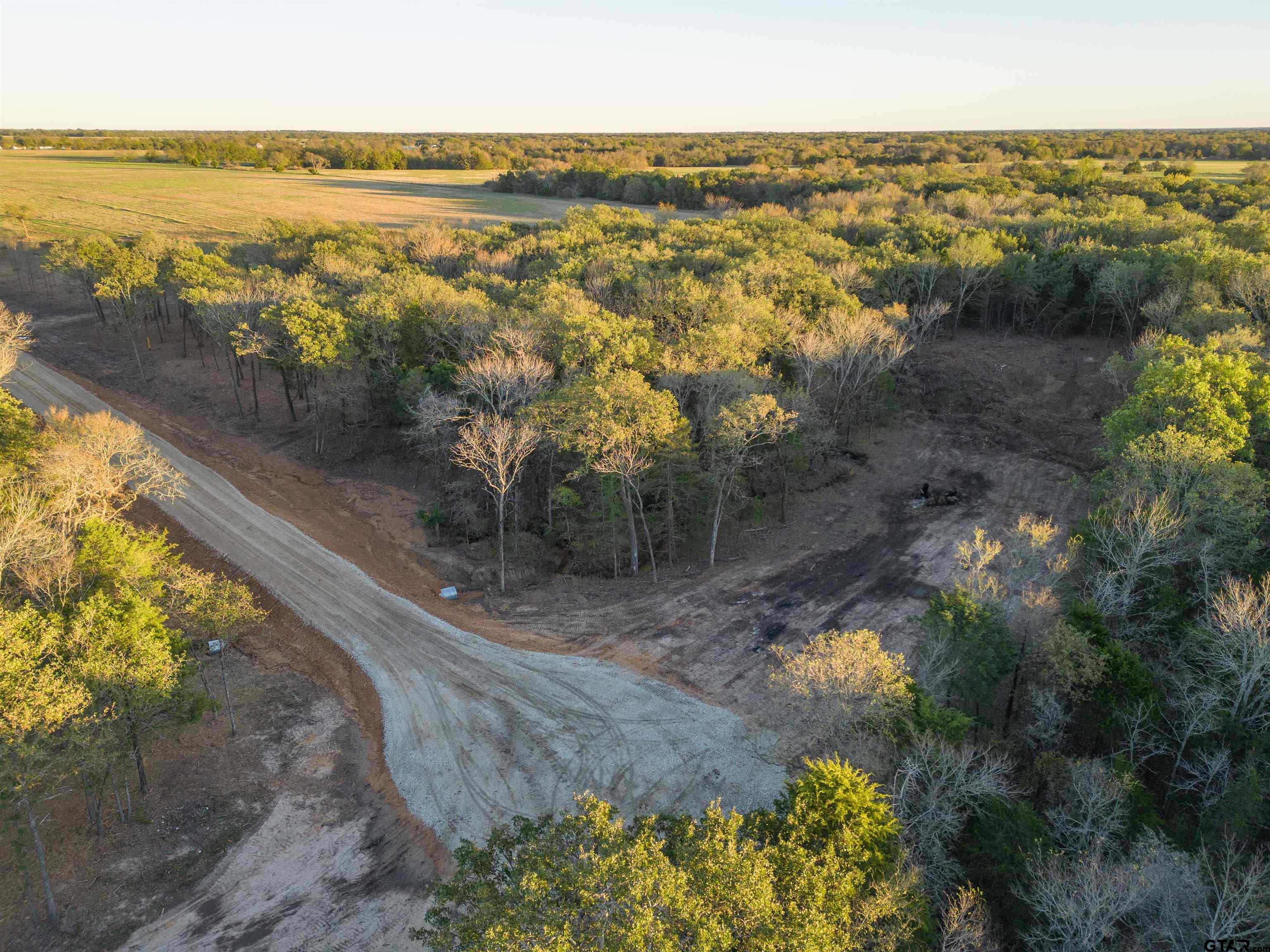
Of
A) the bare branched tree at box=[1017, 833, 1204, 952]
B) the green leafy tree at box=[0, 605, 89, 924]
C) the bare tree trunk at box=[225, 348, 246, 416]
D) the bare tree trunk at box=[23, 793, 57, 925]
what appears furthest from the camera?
the bare tree trunk at box=[225, 348, 246, 416]

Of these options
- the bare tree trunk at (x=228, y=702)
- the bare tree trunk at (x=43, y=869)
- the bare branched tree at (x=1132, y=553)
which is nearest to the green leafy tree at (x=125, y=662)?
the bare tree trunk at (x=43, y=869)

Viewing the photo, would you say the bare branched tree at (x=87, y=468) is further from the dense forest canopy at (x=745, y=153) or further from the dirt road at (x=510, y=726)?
the dense forest canopy at (x=745, y=153)

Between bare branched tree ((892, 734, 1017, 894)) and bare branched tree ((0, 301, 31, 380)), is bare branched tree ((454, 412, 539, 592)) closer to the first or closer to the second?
bare branched tree ((892, 734, 1017, 894))

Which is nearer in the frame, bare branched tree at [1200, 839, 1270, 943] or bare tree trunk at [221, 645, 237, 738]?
bare branched tree at [1200, 839, 1270, 943]

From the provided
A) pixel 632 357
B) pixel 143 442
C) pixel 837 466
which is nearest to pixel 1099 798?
pixel 632 357

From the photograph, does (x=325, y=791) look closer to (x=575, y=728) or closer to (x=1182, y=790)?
(x=575, y=728)

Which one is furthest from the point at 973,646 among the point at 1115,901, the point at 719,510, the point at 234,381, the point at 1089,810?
the point at 234,381

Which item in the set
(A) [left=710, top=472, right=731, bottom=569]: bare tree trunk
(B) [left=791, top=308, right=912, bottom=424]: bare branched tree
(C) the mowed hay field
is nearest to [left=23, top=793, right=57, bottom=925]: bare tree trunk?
(A) [left=710, top=472, right=731, bottom=569]: bare tree trunk

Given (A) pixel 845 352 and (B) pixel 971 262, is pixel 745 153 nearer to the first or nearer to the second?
(B) pixel 971 262
